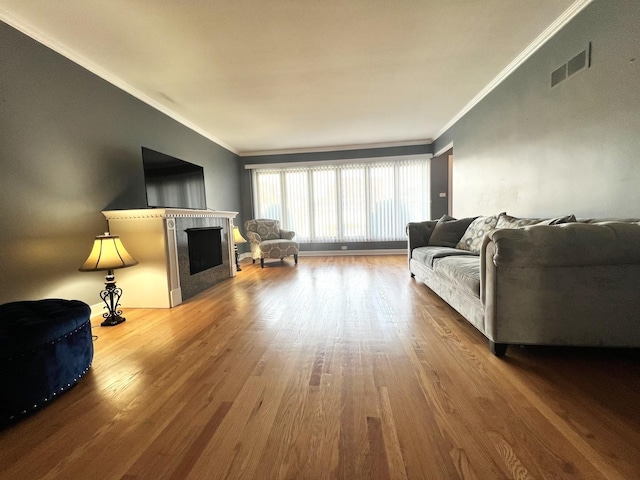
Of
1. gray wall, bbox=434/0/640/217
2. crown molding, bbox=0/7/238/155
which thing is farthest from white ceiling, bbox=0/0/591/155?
gray wall, bbox=434/0/640/217

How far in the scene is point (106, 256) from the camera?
2.41 m

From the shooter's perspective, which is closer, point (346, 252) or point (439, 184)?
point (439, 184)

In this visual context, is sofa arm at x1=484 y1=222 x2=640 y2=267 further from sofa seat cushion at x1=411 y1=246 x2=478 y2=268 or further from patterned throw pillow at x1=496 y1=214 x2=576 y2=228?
sofa seat cushion at x1=411 y1=246 x2=478 y2=268

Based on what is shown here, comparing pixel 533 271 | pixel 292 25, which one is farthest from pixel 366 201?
pixel 533 271

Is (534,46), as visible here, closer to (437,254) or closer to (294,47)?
(437,254)

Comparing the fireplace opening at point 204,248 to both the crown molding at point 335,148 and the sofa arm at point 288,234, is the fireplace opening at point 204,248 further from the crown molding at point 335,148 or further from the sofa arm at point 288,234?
the crown molding at point 335,148

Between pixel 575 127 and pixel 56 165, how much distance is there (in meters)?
4.47

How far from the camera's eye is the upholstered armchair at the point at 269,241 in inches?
205

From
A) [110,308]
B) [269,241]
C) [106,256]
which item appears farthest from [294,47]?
[269,241]

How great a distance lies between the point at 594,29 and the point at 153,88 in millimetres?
4233

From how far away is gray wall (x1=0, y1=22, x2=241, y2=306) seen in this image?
2016mm

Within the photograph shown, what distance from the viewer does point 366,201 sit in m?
6.25

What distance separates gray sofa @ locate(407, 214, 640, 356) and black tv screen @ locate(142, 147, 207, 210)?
334 centimetres

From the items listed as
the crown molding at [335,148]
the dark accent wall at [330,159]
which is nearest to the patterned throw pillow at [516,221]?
the dark accent wall at [330,159]
